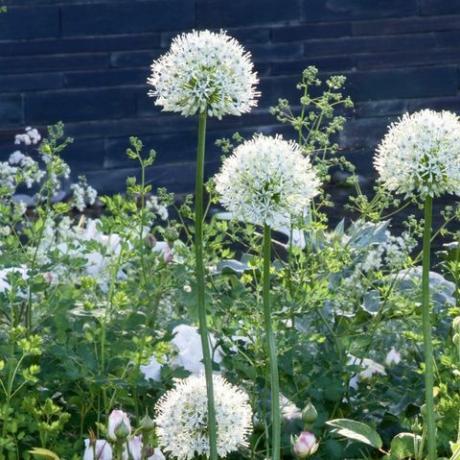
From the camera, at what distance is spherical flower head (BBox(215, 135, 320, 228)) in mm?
1916

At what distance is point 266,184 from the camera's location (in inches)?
75.6

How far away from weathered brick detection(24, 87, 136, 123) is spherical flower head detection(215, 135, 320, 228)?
164 inches

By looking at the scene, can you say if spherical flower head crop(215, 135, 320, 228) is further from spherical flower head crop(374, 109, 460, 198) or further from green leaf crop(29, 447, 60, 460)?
green leaf crop(29, 447, 60, 460)

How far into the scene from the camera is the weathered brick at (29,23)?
5945 mm

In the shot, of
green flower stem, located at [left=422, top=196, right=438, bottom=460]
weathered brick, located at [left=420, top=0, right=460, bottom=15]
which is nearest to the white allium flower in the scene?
green flower stem, located at [left=422, top=196, right=438, bottom=460]

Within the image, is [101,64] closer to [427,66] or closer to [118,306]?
[427,66]

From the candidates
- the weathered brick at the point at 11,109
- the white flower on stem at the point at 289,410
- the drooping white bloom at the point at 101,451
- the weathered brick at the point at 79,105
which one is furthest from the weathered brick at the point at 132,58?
the drooping white bloom at the point at 101,451

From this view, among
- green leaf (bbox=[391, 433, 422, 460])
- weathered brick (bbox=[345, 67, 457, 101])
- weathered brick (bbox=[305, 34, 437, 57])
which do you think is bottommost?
A: green leaf (bbox=[391, 433, 422, 460])

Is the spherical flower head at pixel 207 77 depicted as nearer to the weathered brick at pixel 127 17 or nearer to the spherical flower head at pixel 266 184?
the spherical flower head at pixel 266 184

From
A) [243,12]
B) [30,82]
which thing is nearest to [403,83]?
[243,12]

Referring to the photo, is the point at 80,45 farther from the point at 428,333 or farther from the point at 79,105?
the point at 428,333

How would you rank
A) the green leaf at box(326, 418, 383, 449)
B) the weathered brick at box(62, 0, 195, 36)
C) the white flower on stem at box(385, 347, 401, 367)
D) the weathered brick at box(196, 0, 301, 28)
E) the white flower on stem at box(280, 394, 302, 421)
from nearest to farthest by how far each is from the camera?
the green leaf at box(326, 418, 383, 449)
the white flower on stem at box(280, 394, 302, 421)
the white flower on stem at box(385, 347, 401, 367)
the weathered brick at box(62, 0, 195, 36)
the weathered brick at box(196, 0, 301, 28)

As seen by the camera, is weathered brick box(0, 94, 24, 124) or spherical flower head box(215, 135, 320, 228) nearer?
spherical flower head box(215, 135, 320, 228)

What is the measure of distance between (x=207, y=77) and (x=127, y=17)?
4.26 metres
